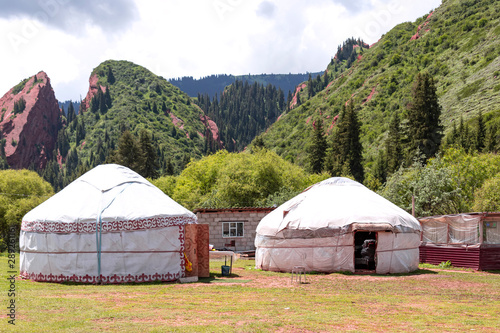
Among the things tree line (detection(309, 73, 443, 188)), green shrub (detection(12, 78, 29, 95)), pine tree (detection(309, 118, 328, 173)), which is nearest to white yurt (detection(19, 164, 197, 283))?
tree line (detection(309, 73, 443, 188))

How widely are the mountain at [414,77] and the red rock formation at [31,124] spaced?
8159 cm

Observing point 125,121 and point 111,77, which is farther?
point 111,77

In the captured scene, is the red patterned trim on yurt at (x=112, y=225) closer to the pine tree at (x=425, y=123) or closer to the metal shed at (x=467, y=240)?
the metal shed at (x=467, y=240)

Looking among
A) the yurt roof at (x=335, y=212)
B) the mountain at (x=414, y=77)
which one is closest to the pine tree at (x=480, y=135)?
the mountain at (x=414, y=77)

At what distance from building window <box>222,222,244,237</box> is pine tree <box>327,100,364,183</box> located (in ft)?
70.2

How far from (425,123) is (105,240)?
32251 millimetres

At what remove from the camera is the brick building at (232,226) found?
1064 inches

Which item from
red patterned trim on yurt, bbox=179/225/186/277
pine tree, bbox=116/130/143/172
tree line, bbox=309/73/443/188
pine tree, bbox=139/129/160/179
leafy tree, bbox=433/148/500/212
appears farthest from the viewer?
pine tree, bbox=139/129/160/179

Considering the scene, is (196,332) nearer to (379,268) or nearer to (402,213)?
(379,268)

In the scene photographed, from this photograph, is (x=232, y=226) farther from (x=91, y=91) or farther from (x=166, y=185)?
(x=91, y=91)

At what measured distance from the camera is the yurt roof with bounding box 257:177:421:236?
16203 mm

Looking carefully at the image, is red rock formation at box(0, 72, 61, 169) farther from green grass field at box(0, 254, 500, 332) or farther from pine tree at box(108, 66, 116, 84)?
green grass field at box(0, 254, 500, 332)

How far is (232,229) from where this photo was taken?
27219 millimetres

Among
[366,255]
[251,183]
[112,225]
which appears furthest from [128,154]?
[112,225]
